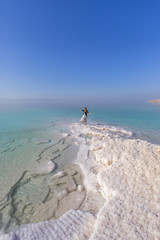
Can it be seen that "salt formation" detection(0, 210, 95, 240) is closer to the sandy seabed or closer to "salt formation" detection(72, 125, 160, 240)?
the sandy seabed

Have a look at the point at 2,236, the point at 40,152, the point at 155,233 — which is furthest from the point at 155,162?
the point at 40,152

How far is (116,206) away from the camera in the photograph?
316cm

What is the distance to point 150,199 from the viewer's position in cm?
323

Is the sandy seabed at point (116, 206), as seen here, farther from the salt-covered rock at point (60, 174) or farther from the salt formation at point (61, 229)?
the salt-covered rock at point (60, 174)

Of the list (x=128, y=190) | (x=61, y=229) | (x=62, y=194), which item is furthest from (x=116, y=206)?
(x=62, y=194)

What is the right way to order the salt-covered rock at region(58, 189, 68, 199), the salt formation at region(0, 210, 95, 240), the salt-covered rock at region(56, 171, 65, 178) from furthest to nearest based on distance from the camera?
the salt-covered rock at region(56, 171, 65, 178), the salt-covered rock at region(58, 189, 68, 199), the salt formation at region(0, 210, 95, 240)

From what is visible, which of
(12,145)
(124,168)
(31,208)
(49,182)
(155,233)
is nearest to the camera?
(155,233)

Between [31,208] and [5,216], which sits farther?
[31,208]

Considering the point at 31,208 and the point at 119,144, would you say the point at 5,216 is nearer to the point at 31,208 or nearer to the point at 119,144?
the point at 31,208

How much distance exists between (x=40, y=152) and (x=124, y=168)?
5333 millimetres

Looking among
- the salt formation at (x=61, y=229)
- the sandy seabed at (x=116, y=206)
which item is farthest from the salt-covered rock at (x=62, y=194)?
the salt formation at (x=61, y=229)

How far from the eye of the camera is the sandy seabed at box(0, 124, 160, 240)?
8.64ft

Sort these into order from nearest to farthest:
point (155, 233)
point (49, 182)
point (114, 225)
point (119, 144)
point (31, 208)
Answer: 1. point (155, 233)
2. point (114, 225)
3. point (31, 208)
4. point (49, 182)
5. point (119, 144)

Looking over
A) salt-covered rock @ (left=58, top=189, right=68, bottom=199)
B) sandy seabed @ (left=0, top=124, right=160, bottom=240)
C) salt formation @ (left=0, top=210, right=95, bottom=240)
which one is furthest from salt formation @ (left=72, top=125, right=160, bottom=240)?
salt-covered rock @ (left=58, top=189, right=68, bottom=199)
